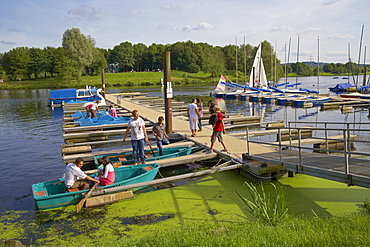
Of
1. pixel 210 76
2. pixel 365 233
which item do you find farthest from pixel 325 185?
pixel 210 76

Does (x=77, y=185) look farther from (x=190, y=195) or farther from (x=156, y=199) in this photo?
(x=190, y=195)

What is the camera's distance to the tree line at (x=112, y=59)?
89.1 metres

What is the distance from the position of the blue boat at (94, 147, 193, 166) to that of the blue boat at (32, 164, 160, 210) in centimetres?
125

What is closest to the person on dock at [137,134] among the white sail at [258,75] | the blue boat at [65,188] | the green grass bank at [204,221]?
the blue boat at [65,188]

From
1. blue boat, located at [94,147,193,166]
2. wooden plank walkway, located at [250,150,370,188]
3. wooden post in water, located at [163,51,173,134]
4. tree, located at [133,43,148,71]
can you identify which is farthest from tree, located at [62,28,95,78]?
wooden plank walkway, located at [250,150,370,188]

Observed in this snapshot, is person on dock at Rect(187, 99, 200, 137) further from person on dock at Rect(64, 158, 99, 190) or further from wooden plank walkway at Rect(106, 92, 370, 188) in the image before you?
person on dock at Rect(64, 158, 99, 190)

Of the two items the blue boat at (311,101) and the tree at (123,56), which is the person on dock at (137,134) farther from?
the tree at (123,56)

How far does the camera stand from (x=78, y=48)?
89.2 metres

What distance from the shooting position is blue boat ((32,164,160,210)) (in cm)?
861

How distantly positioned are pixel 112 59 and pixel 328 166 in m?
123

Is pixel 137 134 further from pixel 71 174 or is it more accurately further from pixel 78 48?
pixel 78 48

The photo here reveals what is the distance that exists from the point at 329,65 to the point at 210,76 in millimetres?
98694

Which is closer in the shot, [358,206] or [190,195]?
[358,206]

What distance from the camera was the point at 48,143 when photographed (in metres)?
19.0
